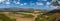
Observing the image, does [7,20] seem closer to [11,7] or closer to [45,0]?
[11,7]

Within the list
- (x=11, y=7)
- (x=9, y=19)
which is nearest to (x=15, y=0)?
→ (x=11, y=7)

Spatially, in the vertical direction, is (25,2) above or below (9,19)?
above

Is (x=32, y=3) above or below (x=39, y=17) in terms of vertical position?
above

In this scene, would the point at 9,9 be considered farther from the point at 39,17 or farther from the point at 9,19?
the point at 39,17

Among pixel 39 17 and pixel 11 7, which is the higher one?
pixel 11 7

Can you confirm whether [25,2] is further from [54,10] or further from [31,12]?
[54,10]

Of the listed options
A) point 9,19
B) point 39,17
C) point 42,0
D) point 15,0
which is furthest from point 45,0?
point 9,19

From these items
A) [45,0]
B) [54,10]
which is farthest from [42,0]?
[54,10]
